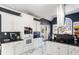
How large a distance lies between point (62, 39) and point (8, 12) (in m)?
2.61

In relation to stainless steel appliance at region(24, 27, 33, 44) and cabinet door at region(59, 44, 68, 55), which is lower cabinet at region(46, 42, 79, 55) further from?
stainless steel appliance at region(24, 27, 33, 44)

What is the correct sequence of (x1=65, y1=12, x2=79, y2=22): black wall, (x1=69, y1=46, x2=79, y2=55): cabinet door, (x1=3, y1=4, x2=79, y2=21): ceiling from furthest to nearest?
(x1=65, y1=12, x2=79, y2=22): black wall → (x1=3, y1=4, x2=79, y2=21): ceiling → (x1=69, y1=46, x2=79, y2=55): cabinet door

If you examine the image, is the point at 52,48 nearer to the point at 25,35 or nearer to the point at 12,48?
the point at 25,35

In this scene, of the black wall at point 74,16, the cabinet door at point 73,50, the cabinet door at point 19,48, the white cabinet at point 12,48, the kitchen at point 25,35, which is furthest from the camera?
the black wall at point 74,16

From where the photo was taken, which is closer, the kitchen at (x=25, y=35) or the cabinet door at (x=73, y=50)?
the cabinet door at (x=73, y=50)

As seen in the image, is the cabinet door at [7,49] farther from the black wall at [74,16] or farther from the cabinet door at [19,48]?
the black wall at [74,16]

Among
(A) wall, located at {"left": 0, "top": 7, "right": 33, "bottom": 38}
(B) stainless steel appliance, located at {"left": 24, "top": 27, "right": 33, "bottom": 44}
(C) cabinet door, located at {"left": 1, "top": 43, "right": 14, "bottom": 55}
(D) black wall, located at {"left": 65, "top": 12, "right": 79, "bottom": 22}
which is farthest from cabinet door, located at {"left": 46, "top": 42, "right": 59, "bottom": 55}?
(D) black wall, located at {"left": 65, "top": 12, "right": 79, "bottom": 22}

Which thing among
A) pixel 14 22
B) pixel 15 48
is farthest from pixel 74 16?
pixel 15 48

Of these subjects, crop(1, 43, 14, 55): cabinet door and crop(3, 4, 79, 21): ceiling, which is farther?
crop(3, 4, 79, 21): ceiling

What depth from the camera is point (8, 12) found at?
3.29m

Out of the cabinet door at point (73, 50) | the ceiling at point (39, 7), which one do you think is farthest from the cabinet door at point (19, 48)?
the cabinet door at point (73, 50)
